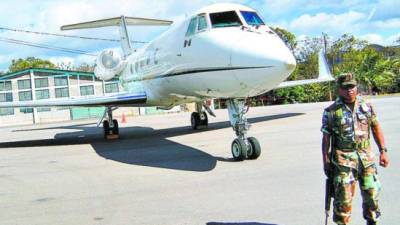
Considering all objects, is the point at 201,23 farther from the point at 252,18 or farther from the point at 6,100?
the point at 6,100

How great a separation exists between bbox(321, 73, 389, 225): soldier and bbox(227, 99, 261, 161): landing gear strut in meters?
4.85

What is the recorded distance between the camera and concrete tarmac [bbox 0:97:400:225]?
221 inches

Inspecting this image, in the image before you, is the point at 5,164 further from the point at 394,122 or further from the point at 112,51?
the point at 394,122

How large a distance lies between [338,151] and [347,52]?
54.3 m

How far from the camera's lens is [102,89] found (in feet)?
147

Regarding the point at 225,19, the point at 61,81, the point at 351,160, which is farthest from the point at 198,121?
the point at 61,81

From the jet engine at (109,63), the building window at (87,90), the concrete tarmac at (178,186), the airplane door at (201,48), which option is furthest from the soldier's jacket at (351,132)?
the building window at (87,90)

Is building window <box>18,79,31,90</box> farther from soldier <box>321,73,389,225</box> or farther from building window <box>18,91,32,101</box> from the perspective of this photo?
soldier <box>321,73,389,225</box>

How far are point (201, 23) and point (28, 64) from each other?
71.8 metres

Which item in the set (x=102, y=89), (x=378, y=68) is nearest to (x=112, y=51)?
(x=102, y=89)

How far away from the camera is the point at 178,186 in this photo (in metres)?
7.34

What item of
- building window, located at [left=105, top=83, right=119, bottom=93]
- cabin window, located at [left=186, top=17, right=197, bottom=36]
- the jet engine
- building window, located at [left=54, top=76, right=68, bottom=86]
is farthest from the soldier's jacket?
building window, located at [left=54, top=76, right=68, bottom=86]

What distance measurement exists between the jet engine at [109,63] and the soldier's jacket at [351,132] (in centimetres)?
1711

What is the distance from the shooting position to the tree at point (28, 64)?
248ft
